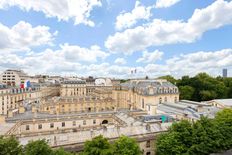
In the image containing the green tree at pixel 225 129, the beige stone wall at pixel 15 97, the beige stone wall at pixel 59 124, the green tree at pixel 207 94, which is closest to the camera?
the green tree at pixel 225 129

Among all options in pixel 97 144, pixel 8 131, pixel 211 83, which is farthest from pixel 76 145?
pixel 211 83

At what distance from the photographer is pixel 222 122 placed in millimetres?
27500

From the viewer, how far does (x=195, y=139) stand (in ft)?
80.5

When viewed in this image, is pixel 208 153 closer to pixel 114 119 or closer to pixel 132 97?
pixel 114 119

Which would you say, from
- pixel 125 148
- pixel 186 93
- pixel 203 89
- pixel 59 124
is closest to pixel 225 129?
pixel 125 148

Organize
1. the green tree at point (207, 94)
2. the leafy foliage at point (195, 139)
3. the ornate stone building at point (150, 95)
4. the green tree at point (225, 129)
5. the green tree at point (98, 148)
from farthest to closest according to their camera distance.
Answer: the green tree at point (207, 94) < the ornate stone building at point (150, 95) < the green tree at point (225, 129) < the leafy foliage at point (195, 139) < the green tree at point (98, 148)

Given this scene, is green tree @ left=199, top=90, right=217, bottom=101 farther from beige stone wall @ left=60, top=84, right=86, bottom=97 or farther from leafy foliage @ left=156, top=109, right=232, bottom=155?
beige stone wall @ left=60, top=84, right=86, bottom=97

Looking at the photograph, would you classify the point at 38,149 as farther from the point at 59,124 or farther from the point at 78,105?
the point at 78,105

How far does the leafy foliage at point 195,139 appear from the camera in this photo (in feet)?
78.2

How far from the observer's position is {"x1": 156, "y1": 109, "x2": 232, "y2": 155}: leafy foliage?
78.2 feet

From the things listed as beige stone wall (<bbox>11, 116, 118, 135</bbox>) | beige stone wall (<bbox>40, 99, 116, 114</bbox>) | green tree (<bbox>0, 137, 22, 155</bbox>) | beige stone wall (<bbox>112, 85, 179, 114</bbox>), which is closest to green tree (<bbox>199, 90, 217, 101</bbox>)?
beige stone wall (<bbox>112, 85, 179, 114</bbox>)

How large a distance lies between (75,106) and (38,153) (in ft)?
137

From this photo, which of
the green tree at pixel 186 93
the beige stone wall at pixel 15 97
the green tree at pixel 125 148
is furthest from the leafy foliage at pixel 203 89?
the beige stone wall at pixel 15 97

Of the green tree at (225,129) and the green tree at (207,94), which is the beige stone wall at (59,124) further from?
the green tree at (207,94)
